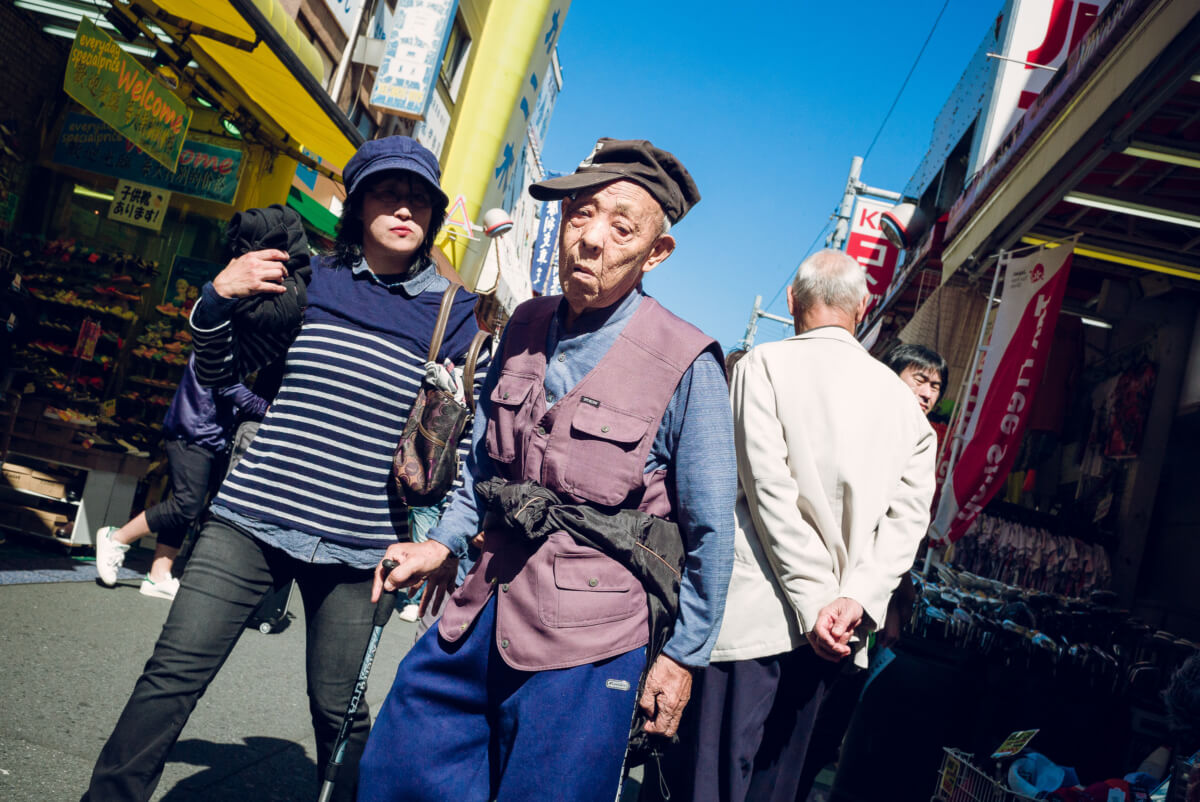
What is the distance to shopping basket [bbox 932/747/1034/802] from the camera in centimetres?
328

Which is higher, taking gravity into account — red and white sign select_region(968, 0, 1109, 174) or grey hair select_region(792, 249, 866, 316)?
red and white sign select_region(968, 0, 1109, 174)

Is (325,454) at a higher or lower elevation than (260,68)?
lower

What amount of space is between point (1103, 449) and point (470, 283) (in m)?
11.1

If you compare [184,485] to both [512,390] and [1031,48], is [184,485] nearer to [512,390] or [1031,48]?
[512,390]

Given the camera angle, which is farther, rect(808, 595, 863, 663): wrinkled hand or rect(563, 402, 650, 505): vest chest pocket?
rect(808, 595, 863, 663): wrinkled hand

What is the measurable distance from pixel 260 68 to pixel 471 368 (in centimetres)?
504

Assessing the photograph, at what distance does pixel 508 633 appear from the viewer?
1797mm

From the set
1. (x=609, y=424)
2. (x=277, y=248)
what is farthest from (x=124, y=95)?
(x=609, y=424)

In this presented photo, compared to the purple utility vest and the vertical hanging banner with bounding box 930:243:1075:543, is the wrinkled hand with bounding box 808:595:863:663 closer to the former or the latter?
the purple utility vest

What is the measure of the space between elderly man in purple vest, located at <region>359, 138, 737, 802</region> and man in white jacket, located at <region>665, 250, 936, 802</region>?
56 cm

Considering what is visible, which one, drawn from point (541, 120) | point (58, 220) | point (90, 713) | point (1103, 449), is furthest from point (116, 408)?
point (541, 120)

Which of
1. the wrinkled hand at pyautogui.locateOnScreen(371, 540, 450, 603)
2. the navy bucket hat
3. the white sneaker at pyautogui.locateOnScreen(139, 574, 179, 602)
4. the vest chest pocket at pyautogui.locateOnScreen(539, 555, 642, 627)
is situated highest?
the navy bucket hat

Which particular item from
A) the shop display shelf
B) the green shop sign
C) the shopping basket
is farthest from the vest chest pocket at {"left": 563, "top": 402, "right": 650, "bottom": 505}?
the shop display shelf

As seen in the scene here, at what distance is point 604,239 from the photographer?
1.98 m
